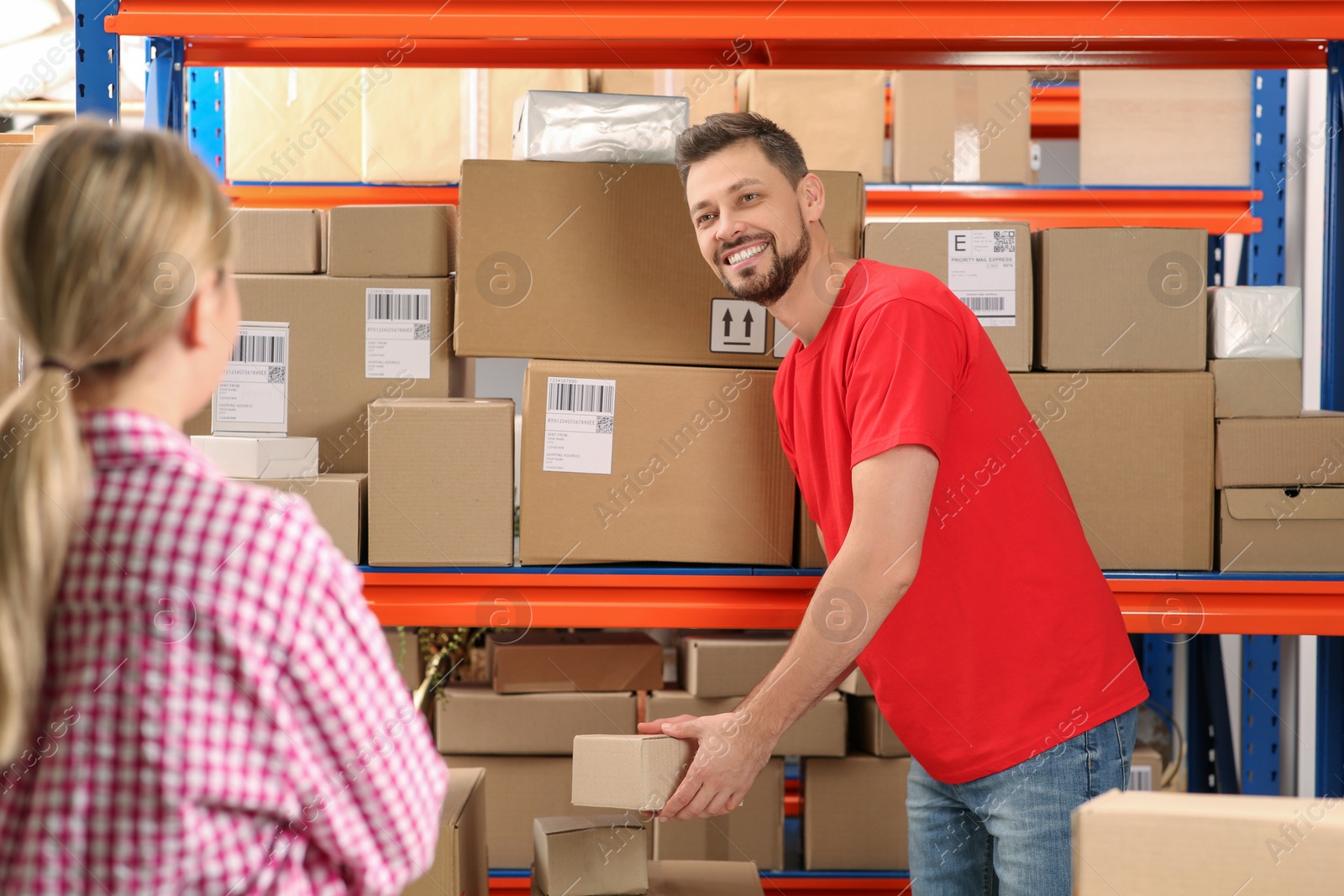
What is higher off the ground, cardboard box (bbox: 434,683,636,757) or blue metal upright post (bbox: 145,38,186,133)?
blue metal upright post (bbox: 145,38,186,133)

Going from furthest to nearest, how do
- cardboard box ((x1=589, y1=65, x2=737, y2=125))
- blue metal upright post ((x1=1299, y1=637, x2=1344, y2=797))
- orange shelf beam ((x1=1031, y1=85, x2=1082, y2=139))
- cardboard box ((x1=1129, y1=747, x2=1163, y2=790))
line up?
orange shelf beam ((x1=1031, y1=85, x2=1082, y2=139)) → cardboard box ((x1=589, y1=65, x2=737, y2=125)) → cardboard box ((x1=1129, y1=747, x2=1163, y2=790)) → blue metal upright post ((x1=1299, y1=637, x2=1344, y2=797))

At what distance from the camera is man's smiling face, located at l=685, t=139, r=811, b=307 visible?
154cm

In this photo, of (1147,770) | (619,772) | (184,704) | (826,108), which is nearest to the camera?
(184,704)

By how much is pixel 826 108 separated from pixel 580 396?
1.33m

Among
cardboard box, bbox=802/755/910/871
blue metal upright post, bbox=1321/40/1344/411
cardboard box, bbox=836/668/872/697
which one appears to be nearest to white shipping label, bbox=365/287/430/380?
cardboard box, bbox=836/668/872/697

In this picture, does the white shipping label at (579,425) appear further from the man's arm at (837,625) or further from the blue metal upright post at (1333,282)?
the blue metal upright post at (1333,282)

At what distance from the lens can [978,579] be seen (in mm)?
1409

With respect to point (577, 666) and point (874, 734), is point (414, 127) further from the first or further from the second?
point (874, 734)

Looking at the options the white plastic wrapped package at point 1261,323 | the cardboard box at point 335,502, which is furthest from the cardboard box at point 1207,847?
the cardboard box at point 335,502

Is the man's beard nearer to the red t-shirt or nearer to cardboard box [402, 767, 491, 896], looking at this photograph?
the red t-shirt

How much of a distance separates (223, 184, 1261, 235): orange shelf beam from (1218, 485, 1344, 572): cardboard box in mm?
1148

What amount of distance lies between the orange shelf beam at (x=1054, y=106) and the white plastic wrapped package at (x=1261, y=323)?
1.58m

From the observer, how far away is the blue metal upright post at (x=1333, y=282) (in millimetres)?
1916

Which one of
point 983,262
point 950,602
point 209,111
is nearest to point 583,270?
point 983,262
